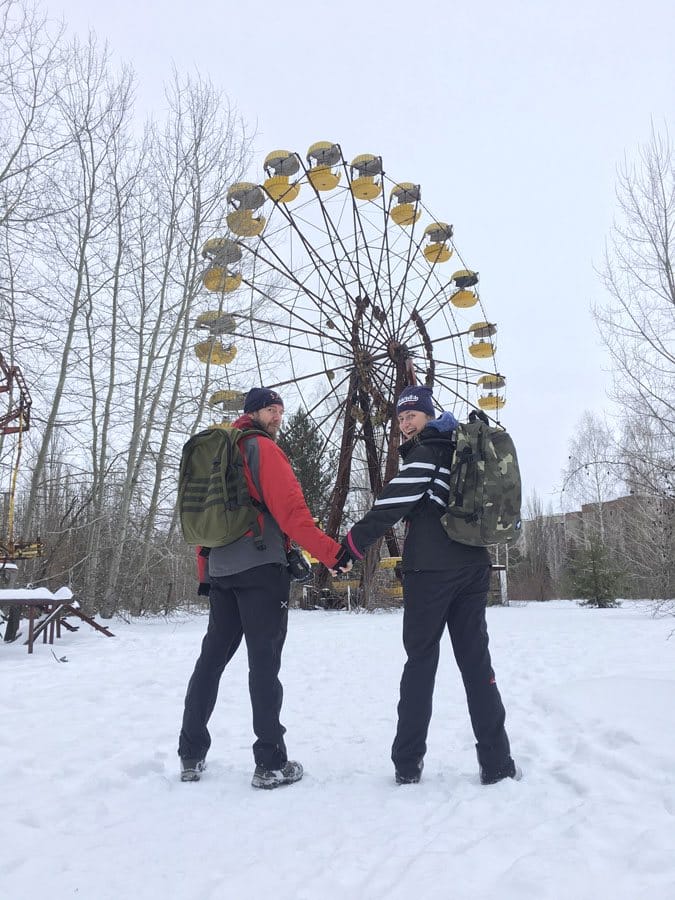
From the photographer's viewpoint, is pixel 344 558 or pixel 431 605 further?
pixel 344 558

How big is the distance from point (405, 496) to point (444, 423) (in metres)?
0.40

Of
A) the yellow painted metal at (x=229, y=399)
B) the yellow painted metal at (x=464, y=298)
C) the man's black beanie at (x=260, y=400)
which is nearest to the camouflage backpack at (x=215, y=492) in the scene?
the man's black beanie at (x=260, y=400)

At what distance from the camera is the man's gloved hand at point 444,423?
2.96 m

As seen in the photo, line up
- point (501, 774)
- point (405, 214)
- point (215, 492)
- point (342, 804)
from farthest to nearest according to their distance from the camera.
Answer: point (405, 214), point (215, 492), point (501, 774), point (342, 804)

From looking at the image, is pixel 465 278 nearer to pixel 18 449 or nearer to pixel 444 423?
pixel 18 449

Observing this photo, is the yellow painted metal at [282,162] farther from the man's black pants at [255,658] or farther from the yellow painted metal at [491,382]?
the man's black pants at [255,658]

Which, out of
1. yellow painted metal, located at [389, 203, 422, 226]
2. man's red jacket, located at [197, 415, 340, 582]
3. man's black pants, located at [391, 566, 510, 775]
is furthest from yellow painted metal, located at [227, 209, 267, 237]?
man's black pants, located at [391, 566, 510, 775]

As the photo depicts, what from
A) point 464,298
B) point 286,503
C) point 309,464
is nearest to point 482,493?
point 286,503

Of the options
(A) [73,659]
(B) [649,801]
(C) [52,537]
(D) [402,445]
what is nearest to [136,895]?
(B) [649,801]

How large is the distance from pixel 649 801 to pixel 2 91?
1176cm

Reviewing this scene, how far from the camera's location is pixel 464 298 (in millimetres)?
17609

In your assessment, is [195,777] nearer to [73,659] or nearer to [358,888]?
[358,888]

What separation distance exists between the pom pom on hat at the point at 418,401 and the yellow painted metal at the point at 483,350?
1486 centimetres

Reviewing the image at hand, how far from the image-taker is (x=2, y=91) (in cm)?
981
